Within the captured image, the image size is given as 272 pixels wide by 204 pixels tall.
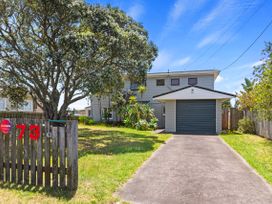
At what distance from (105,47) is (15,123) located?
7142 millimetres

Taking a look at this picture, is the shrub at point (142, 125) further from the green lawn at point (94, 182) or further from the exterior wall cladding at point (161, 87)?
the green lawn at point (94, 182)

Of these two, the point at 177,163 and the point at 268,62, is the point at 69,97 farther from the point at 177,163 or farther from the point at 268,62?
the point at 268,62

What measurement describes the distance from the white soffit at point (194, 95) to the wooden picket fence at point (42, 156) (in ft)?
40.8

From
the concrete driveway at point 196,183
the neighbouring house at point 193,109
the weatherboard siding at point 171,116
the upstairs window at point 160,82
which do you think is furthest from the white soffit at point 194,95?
the concrete driveway at point 196,183

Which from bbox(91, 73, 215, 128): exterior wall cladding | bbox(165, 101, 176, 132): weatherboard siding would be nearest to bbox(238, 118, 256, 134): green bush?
bbox(165, 101, 176, 132): weatherboard siding

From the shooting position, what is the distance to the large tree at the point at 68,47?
10.0m

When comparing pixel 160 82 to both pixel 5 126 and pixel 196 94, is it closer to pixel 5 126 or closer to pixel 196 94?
pixel 196 94

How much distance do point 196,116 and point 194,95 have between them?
5.38 ft

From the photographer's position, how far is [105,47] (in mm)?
10914

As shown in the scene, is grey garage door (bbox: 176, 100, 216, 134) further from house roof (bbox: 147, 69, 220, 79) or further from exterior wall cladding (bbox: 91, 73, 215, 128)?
house roof (bbox: 147, 69, 220, 79)

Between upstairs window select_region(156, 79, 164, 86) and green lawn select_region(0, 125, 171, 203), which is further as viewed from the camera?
upstairs window select_region(156, 79, 164, 86)

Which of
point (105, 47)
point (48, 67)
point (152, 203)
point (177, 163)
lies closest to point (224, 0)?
point (105, 47)

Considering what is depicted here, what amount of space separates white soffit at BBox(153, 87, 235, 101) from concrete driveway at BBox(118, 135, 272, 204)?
28.2 ft

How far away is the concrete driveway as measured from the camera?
4.02m
